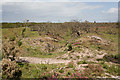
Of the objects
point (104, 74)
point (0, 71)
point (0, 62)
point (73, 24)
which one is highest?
point (73, 24)

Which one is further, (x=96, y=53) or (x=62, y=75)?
(x=96, y=53)

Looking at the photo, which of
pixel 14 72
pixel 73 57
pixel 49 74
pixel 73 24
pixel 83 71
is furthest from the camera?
pixel 73 24

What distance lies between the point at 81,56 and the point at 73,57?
1.02m

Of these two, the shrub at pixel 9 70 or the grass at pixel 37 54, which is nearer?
the shrub at pixel 9 70

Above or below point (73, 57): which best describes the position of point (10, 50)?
above

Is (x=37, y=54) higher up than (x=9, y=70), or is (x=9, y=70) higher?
(x=9, y=70)

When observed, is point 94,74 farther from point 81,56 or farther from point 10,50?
point 10,50

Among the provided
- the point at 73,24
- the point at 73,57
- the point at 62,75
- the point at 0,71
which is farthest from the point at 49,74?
the point at 73,24

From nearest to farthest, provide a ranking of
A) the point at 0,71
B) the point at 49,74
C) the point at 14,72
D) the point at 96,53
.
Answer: the point at 0,71
the point at 14,72
the point at 49,74
the point at 96,53

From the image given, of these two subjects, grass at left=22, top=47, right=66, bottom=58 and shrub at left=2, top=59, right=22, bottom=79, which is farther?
grass at left=22, top=47, right=66, bottom=58

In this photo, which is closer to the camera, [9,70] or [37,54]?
[9,70]

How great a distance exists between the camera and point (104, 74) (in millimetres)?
8453

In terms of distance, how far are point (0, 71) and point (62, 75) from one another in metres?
4.11

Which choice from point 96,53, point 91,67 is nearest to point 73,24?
point 96,53
